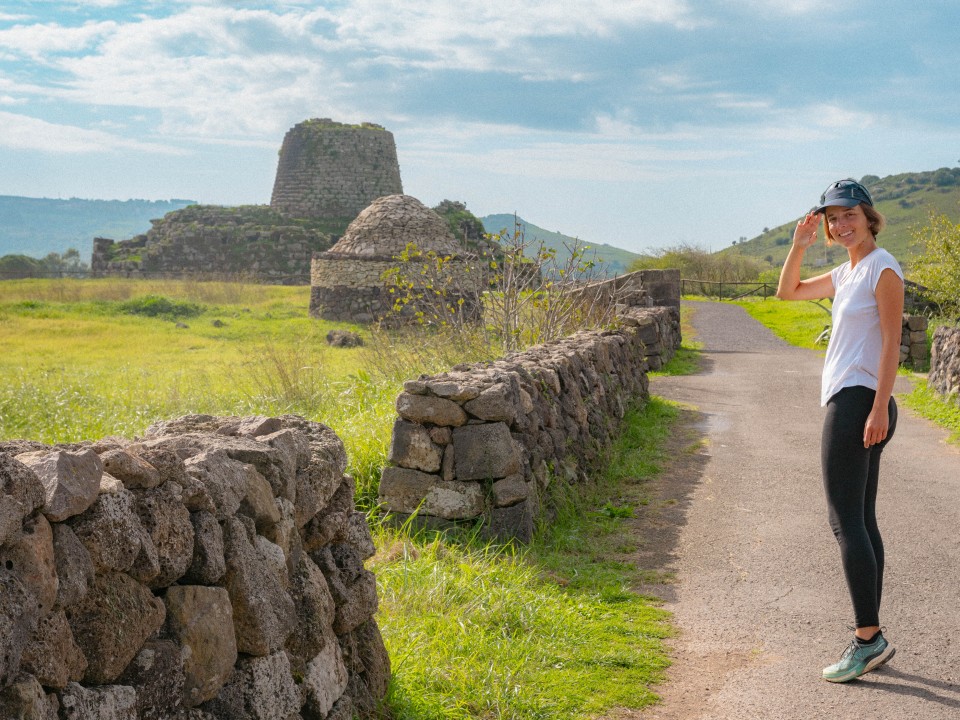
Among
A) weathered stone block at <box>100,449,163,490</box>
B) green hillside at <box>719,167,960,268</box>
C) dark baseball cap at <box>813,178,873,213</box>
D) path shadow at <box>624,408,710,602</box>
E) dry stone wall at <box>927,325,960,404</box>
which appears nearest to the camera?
weathered stone block at <box>100,449,163,490</box>

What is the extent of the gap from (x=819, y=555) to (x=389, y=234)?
79.4ft

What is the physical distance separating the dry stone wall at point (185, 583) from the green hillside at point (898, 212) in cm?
9994

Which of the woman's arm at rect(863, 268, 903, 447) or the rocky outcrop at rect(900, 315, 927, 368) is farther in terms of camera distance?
the rocky outcrop at rect(900, 315, 927, 368)

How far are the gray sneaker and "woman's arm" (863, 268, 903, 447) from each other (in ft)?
2.97

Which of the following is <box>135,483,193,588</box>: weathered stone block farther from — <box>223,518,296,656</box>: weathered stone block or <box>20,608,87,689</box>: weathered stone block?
<box>20,608,87,689</box>: weathered stone block

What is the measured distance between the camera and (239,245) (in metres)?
50.9

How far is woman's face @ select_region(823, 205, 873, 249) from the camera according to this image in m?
4.44

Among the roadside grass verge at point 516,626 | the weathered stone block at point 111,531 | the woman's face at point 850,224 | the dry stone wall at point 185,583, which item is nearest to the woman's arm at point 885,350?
the woman's face at point 850,224

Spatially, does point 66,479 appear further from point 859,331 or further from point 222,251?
point 222,251

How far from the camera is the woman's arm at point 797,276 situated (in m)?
4.82

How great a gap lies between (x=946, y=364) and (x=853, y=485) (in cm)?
1052

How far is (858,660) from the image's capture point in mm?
4281

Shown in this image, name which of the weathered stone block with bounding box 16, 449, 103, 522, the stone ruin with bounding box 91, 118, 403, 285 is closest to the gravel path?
the weathered stone block with bounding box 16, 449, 103, 522

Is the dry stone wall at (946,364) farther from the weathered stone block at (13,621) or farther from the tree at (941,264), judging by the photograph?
the weathered stone block at (13,621)
